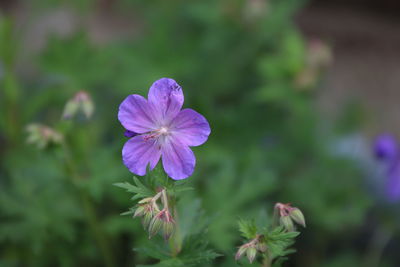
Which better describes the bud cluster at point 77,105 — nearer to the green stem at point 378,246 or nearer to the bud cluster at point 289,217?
the bud cluster at point 289,217

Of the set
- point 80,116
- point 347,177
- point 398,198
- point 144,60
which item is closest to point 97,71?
point 144,60

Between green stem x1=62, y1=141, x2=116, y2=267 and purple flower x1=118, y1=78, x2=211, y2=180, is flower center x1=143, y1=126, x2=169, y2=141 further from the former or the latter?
green stem x1=62, y1=141, x2=116, y2=267

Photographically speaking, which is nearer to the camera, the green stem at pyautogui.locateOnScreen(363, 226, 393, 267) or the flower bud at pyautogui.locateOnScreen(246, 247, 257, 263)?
the flower bud at pyautogui.locateOnScreen(246, 247, 257, 263)

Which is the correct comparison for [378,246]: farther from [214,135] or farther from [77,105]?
[77,105]

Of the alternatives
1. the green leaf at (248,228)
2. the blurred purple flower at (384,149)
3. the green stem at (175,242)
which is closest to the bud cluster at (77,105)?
the green stem at (175,242)

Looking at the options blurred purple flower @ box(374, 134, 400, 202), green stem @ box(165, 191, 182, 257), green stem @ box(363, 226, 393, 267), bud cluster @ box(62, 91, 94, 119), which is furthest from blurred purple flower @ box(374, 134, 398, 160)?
bud cluster @ box(62, 91, 94, 119)

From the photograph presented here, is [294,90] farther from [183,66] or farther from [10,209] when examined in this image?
[10,209]

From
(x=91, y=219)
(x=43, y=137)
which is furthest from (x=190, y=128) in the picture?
(x=91, y=219)
